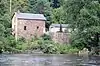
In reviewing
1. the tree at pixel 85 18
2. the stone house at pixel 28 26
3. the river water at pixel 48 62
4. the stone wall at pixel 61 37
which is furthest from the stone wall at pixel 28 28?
the river water at pixel 48 62

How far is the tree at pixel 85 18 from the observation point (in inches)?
2024

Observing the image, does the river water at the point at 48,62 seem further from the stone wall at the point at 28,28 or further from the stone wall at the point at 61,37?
the stone wall at the point at 28,28

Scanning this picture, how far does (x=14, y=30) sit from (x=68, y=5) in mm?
14747

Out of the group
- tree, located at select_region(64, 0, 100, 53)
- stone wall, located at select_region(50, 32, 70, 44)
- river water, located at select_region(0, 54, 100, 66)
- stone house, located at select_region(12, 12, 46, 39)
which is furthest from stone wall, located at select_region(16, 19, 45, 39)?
river water, located at select_region(0, 54, 100, 66)

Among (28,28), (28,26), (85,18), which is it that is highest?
(85,18)

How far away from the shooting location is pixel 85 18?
51656 mm

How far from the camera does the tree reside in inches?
2024

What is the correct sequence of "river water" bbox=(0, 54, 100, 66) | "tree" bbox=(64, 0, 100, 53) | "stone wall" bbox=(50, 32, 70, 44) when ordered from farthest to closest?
"stone wall" bbox=(50, 32, 70, 44) → "tree" bbox=(64, 0, 100, 53) → "river water" bbox=(0, 54, 100, 66)

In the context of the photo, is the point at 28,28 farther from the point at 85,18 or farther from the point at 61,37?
the point at 85,18

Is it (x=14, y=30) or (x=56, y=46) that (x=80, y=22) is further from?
(x=14, y=30)

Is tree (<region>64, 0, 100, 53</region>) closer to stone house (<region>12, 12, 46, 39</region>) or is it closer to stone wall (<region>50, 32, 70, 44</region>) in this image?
stone wall (<region>50, 32, 70, 44</region>)

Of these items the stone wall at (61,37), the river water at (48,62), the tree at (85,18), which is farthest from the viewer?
the stone wall at (61,37)

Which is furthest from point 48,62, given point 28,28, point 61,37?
point 28,28

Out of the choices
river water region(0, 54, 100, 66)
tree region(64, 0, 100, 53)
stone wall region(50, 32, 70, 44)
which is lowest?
stone wall region(50, 32, 70, 44)
